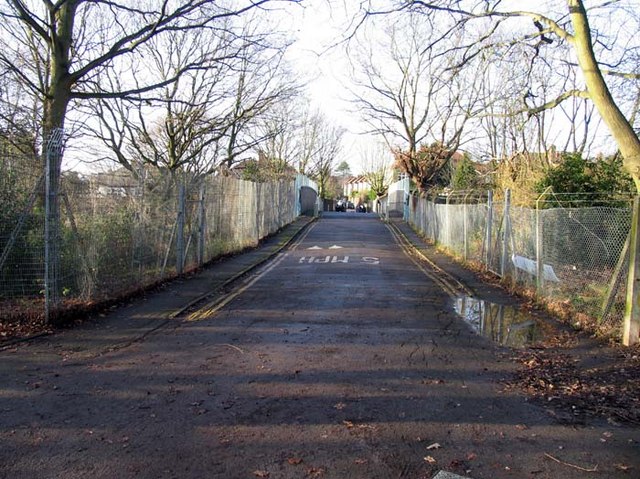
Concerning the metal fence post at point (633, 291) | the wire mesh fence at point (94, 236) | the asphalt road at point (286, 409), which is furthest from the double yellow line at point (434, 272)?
the wire mesh fence at point (94, 236)

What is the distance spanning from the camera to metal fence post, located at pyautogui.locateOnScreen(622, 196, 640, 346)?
7.32 meters

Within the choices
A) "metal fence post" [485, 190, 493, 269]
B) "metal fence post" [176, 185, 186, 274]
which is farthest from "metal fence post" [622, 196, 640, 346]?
"metal fence post" [176, 185, 186, 274]

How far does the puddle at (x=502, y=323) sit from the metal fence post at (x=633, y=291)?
115 centimetres

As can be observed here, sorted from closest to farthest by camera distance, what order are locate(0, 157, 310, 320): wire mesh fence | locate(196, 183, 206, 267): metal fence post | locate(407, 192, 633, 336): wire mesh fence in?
1. locate(0, 157, 310, 320): wire mesh fence
2. locate(407, 192, 633, 336): wire mesh fence
3. locate(196, 183, 206, 267): metal fence post

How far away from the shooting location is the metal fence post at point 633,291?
7.32 meters

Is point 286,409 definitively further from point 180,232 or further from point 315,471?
point 180,232

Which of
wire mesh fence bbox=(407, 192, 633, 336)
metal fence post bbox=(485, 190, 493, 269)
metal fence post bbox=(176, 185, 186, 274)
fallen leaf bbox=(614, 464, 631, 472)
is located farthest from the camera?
metal fence post bbox=(485, 190, 493, 269)

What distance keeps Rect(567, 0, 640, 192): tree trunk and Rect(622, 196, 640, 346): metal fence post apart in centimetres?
327

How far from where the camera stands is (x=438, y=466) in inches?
159

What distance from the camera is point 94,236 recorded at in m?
9.45

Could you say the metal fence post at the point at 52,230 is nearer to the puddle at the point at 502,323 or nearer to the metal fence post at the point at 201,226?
the puddle at the point at 502,323

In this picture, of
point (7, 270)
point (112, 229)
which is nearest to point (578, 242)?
point (112, 229)

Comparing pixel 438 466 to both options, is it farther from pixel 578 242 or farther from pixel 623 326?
pixel 578 242

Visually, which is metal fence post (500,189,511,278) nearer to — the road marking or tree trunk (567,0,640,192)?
tree trunk (567,0,640,192)
